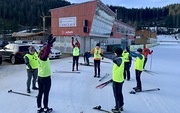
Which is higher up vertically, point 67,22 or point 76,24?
point 67,22

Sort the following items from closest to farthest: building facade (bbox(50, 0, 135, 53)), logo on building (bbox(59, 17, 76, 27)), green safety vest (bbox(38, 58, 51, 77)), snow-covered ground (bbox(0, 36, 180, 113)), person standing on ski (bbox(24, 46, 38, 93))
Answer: green safety vest (bbox(38, 58, 51, 77)), snow-covered ground (bbox(0, 36, 180, 113)), person standing on ski (bbox(24, 46, 38, 93)), building facade (bbox(50, 0, 135, 53)), logo on building (bbox(59, 17, 76, 27))

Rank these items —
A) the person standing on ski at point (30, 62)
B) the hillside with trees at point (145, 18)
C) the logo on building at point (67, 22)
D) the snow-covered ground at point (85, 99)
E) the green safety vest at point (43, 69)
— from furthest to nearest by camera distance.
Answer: the hillside with trees at point (145, 18) → the logo on building at point (67, 22) → the person standing on ski at point (30, 62) → the snow-covered ground at point (85, 99) → the green safety vest at point (43, 69)

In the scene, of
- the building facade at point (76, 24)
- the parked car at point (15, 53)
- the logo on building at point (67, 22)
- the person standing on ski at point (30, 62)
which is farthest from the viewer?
the logo on building at point (67, 22)

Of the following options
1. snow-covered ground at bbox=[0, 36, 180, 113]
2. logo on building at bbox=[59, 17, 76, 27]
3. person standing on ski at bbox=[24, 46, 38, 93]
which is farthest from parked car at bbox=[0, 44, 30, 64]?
logo on building at bbox=[59, 17, 76, 27]

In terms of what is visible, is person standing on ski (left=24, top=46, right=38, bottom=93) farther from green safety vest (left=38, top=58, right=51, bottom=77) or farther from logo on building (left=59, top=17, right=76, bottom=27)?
logo on building (left=59, top=17, right=76, bottom=27)

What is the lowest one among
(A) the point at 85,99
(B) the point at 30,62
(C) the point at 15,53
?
(A) the point at 85,99

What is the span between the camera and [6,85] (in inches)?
328

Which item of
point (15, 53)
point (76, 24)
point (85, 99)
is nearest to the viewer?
point (85, 99)

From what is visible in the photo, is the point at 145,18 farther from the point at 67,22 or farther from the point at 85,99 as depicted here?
the point at 85,99

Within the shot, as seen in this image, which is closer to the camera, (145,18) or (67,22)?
(67,22)

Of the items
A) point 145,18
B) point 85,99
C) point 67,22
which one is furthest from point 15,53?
point 145,18

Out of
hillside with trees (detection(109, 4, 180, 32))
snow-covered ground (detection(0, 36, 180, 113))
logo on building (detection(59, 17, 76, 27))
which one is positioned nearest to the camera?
snow-covered ground (detection(0, 36, 180, 113))

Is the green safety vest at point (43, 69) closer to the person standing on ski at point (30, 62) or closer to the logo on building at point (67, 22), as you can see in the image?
the person standing on ski at point (30, 62)

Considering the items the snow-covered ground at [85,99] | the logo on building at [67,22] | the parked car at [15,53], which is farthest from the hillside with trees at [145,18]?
the snow-covered ground at [85,99]
